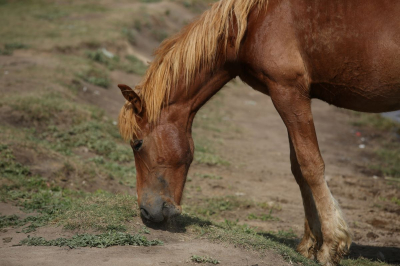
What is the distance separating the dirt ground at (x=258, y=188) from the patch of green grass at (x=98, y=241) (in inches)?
3.2

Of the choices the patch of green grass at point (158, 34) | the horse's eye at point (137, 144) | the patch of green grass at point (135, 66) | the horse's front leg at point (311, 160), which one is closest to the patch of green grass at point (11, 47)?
the patch of green grass at point (135, 66)

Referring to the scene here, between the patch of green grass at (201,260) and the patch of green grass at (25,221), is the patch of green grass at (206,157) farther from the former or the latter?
the patch of green grass at (201,260)

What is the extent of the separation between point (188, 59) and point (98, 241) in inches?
64.0

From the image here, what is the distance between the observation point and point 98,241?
3.47 meters

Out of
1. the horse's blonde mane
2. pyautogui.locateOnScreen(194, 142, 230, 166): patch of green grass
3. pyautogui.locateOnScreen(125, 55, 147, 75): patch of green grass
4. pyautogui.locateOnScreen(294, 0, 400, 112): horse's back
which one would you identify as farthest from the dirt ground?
pyautogui.locateOnScreen(294, 0, 400, 112): horse's back

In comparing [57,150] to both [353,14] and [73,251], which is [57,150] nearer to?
[73,251]

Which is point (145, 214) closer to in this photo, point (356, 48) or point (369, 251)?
point (356, 48)

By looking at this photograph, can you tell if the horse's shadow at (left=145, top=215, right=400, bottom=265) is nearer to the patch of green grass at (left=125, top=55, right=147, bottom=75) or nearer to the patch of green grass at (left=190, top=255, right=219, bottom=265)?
the patch of green grass at (left=190, top=255, right=219, bottom=265)

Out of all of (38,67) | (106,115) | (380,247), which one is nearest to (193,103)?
(380,247)

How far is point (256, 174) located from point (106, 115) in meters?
2.89

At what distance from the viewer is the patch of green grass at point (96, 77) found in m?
9.93

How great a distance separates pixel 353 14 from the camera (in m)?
3.63

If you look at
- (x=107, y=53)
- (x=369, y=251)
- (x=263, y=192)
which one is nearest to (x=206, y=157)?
(x=263, y=192)

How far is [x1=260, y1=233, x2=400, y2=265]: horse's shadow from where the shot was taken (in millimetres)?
4500
